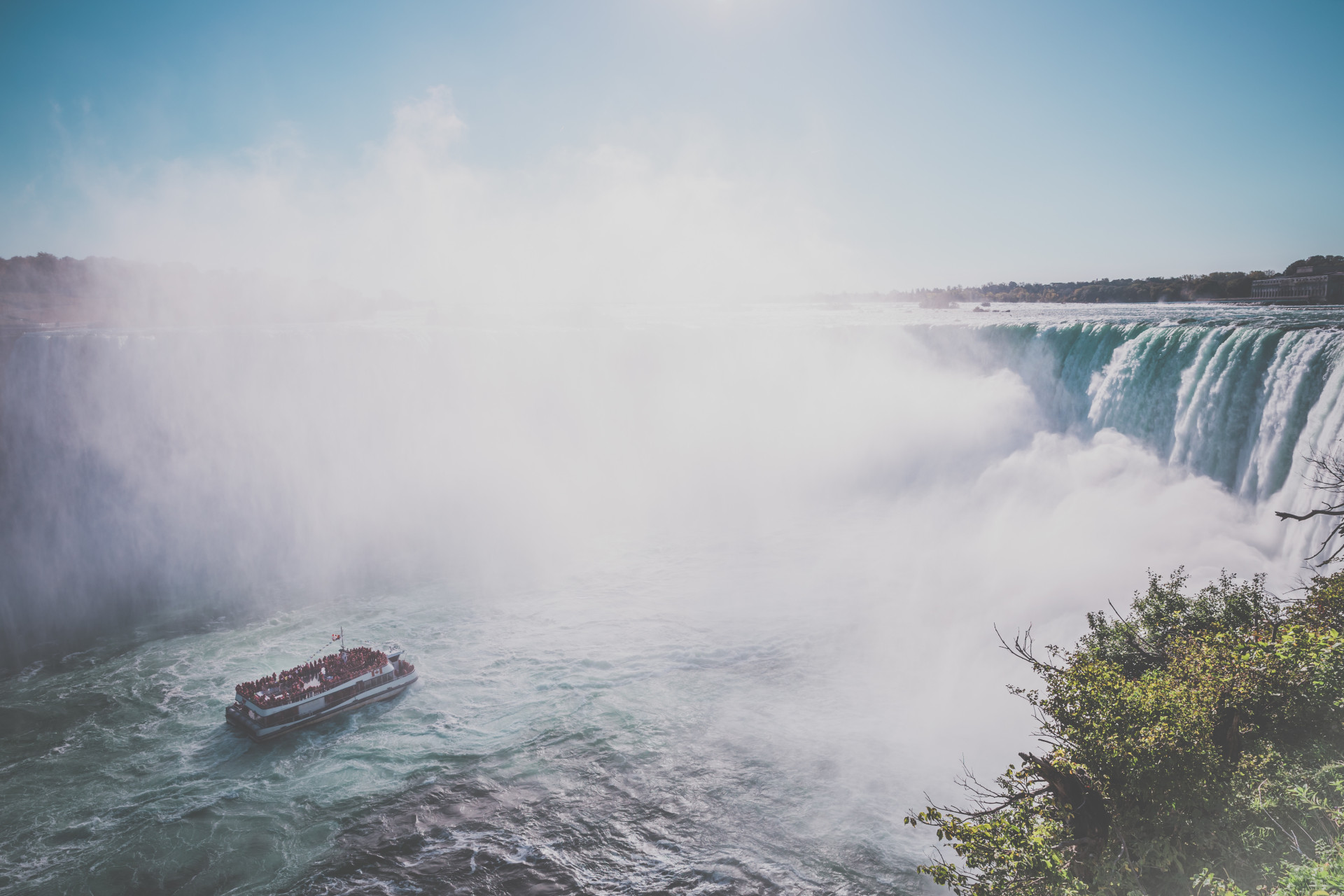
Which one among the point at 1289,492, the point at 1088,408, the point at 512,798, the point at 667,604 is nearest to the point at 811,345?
the point at 1088,408

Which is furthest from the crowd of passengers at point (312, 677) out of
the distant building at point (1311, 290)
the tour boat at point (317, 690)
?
the distant building at point (1311, 290)

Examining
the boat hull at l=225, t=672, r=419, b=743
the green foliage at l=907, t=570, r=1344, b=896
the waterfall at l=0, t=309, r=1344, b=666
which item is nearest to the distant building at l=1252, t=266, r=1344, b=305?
the waterfall at l=0, t=309, r=1344, b=666

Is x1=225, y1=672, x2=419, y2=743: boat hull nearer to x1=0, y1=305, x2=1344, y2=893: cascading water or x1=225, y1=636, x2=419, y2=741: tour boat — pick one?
x1=225, y1=636, x2=419, y2=741: tour boat

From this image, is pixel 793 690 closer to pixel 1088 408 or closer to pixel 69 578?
pixel 1088 408

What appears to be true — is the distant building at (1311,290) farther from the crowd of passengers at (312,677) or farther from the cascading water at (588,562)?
→ the crowd of passengers at (312,677)

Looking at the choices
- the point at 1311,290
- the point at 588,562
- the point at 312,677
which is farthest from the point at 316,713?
the point at 1311,290

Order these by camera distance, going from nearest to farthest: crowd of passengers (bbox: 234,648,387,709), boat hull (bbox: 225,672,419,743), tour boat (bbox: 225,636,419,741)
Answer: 1. boat hull (bbox: 225,672,419,743)
2. tour boat (bbox: 225,636,419,741)
3. crowd of passengers (bbox: 234,648,387,709)
